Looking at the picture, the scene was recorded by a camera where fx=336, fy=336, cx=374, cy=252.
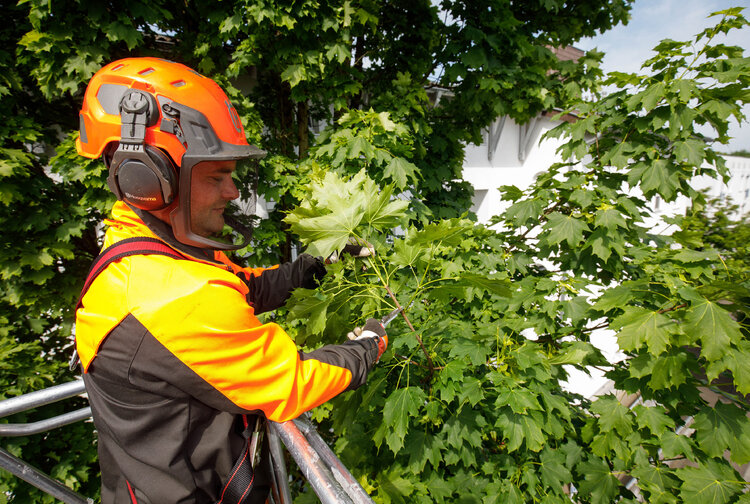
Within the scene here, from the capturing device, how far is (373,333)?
1578 mm

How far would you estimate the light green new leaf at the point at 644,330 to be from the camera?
1.55m

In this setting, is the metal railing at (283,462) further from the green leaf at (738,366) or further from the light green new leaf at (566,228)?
the light green new leaf at (566,228)

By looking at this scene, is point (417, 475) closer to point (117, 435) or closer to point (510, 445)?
→ point (510, 445)

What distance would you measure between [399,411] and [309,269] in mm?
1170

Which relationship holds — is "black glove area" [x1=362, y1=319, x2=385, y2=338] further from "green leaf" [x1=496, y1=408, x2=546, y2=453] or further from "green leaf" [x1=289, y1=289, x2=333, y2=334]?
"green leaf" [x1=496, y1=408, x2=546, y2=453]

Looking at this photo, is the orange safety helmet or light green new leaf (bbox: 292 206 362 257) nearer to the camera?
the orange safety helmet

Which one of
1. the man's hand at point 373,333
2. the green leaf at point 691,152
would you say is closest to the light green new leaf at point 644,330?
the green leaf at point 691,152

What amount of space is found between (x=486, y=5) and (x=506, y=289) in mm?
4066

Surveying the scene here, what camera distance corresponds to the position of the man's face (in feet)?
4.39

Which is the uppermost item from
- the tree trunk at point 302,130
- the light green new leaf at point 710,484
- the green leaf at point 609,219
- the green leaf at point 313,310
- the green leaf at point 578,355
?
the tree trunk at point 302,130

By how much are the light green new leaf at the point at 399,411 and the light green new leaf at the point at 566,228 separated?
142 centimetres

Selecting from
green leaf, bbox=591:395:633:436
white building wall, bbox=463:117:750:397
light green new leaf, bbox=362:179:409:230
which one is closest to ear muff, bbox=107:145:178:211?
light green new leaf, bbox=362:179:409:230

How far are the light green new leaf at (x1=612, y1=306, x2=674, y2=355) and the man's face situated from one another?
1907 millimetres

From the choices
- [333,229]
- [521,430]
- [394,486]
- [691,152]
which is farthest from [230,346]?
[691,152]
